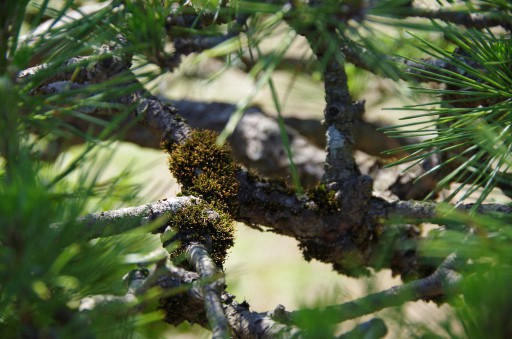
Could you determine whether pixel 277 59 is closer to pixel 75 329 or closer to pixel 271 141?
pixel 75 329

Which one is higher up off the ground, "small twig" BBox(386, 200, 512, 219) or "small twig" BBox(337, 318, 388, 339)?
"small twig" BBox(337, 318, 388, 339)

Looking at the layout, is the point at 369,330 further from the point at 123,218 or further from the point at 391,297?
the point at 123,218

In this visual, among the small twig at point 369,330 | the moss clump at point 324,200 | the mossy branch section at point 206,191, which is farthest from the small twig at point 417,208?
the small twig at point 369,330

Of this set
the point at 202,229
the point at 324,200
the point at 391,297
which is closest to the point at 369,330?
the point at 391,297

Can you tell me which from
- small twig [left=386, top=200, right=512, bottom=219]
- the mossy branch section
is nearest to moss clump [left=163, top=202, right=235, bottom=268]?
the mossy branch section

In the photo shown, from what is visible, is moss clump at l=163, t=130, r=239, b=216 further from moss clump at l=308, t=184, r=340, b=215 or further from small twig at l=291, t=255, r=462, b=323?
small twig at l=291, t=255, r=462, b=323

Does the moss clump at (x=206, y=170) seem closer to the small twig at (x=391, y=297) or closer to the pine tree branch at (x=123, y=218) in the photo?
the pine tree branch at (x=123, y=218)

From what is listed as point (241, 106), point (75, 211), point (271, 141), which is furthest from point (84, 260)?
point (271, 141)
